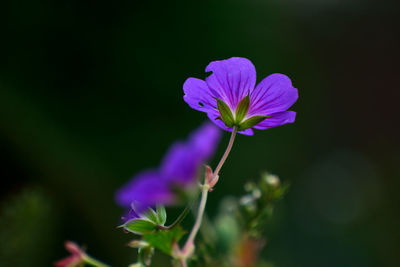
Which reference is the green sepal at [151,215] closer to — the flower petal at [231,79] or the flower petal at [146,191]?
the flower petal at [231,79]

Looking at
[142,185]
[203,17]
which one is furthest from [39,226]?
[203,17]

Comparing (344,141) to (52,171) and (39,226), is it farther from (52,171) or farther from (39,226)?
(39,226)

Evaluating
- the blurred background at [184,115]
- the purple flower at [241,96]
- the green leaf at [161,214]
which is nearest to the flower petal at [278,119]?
the purple flower at [241,96]

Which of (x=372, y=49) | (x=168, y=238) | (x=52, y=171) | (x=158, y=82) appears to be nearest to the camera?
(x=168, y=238)

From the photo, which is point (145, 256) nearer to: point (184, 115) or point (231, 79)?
point (231, 79)

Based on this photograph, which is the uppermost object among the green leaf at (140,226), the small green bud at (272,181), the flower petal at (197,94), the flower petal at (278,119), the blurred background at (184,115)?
the blurred background at (184,115)

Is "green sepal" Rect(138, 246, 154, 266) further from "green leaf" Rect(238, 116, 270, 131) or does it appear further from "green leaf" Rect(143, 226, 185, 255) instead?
"green leaf" Rect(238, 116, 270, 131)

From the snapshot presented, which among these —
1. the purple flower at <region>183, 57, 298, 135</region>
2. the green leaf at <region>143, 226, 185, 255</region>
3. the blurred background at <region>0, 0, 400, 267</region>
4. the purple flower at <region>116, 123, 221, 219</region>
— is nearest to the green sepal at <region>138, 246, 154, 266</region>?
the green leaf at <region>143, 226, 185, 255</region>
